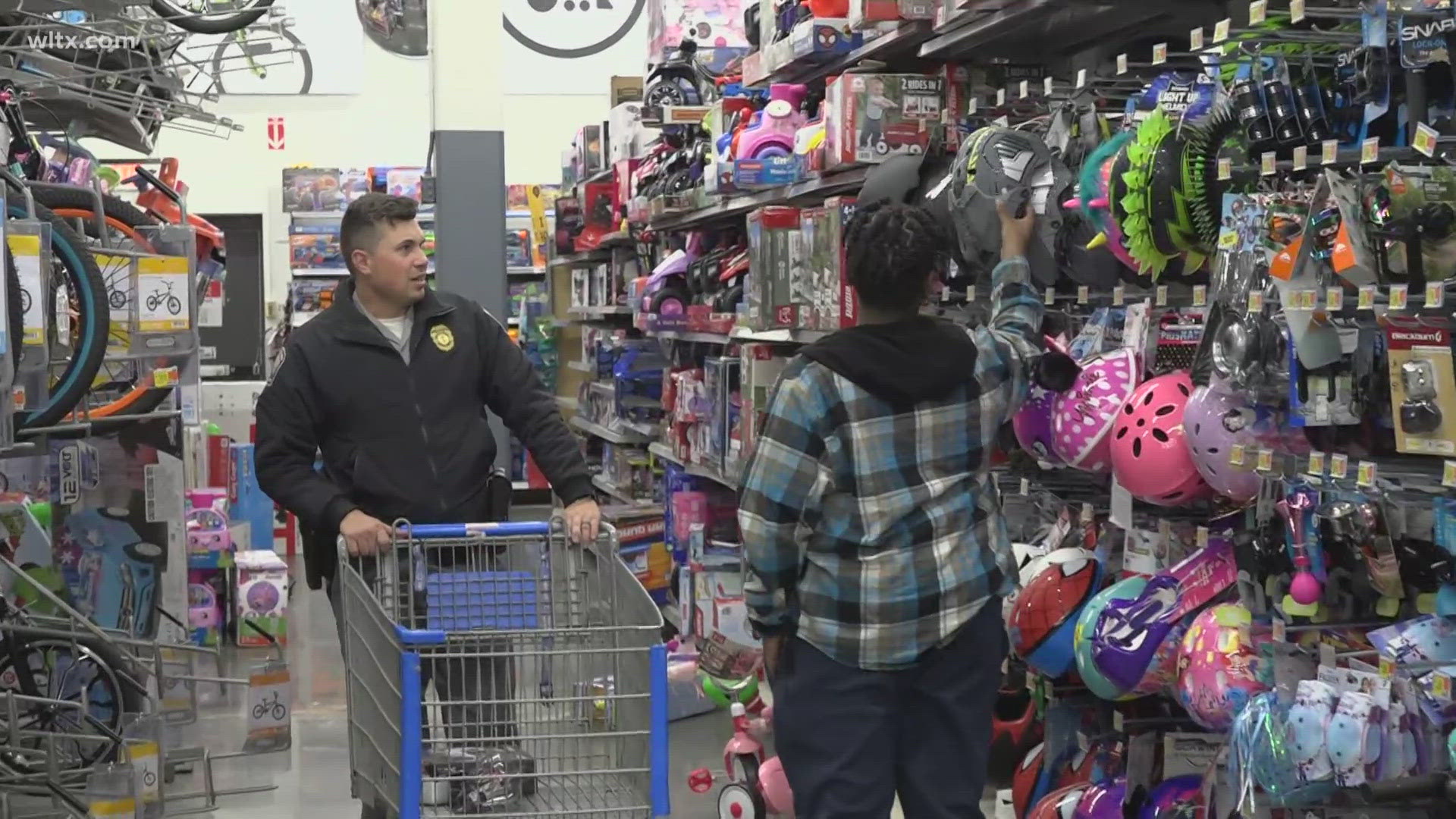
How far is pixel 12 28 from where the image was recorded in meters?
3.81

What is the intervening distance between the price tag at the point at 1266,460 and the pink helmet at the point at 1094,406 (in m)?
0.47

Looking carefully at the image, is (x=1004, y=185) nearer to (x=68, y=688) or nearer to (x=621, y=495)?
(x=68, y=688)

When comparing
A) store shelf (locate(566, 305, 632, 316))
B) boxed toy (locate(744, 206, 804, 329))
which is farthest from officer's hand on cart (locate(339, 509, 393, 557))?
store shelf (locate(566, 305, 632, 316))

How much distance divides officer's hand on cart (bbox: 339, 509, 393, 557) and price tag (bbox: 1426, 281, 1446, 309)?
76.5 inches

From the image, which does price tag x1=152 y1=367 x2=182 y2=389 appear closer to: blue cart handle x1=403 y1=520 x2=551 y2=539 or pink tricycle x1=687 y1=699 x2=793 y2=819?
pink tricycle x1=687 y1=699 x2=793 y2=819

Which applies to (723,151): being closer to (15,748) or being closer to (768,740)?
(768,740)

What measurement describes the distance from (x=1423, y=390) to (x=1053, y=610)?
1.22m

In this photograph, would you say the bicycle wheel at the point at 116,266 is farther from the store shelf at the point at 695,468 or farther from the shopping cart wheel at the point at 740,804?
the shopping cart wheel at the point at 740,804

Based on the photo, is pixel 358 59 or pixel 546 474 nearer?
pixel 546 474

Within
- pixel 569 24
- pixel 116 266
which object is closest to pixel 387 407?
pixel 116 266

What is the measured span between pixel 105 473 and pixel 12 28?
2.16 meters

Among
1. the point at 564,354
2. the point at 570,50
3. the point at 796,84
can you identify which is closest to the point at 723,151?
the point at 796,84

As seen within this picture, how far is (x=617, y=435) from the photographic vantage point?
28.9 ft

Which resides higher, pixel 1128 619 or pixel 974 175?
pixel 974 175
